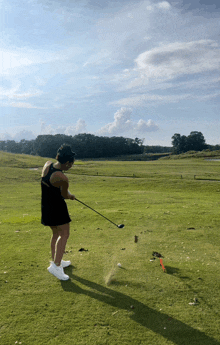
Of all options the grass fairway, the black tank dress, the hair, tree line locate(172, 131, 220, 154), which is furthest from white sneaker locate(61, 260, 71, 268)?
tree line locate(172, 131, 220, 154)

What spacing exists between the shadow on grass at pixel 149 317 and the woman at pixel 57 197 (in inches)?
28.0

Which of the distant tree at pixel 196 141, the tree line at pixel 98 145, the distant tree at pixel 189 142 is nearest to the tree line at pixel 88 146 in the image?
the tree line at pixel 98 145

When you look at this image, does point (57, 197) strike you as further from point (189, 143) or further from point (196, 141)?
point (196, 141)

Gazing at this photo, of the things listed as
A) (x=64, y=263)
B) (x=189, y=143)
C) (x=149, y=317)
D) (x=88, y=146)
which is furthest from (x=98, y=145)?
(x=149, y=317)

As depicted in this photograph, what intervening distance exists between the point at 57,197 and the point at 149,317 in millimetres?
3164

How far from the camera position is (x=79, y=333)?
4312 mm

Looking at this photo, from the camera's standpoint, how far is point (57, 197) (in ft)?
19.5

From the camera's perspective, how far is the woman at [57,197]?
569 cm

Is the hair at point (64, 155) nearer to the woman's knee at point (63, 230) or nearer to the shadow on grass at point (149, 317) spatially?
the woman's knee at point (63, 230)

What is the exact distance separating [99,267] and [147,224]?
4691 millimetres

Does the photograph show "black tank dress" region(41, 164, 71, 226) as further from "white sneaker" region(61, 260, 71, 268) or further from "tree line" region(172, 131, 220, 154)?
"tree line" region(172, 131, 220, 154)

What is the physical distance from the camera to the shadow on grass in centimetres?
420

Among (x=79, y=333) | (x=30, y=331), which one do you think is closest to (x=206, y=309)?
(x=79, y=333)

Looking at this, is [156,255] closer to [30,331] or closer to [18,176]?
[30,331]
